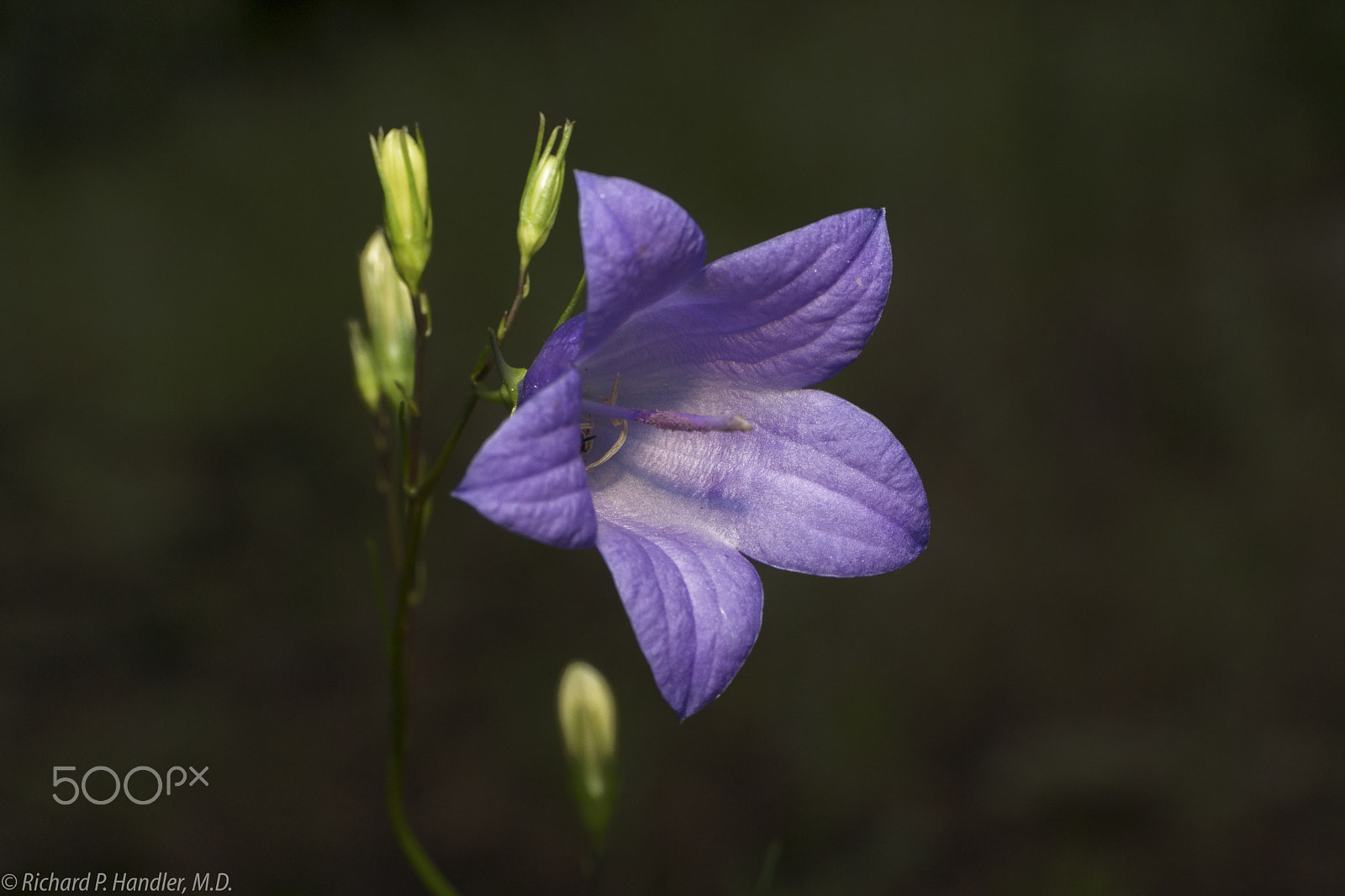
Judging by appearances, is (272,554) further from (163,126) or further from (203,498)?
(163,126)

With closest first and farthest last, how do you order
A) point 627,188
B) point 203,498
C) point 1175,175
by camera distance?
point 627,188
point 203,498
point 1175,175

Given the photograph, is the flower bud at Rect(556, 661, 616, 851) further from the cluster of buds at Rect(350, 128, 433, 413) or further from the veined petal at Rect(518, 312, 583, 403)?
the veined petal at Rect(518, 312, 583, 403)

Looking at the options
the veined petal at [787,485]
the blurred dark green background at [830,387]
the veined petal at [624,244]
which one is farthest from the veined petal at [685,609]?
the blurred dark green background at [830,387]

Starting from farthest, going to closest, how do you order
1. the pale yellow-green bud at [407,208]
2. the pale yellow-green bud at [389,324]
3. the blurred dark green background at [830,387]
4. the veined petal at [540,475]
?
the blurred dark green background at [830,387]
the pale yellow-green bud at [389,324]
the pale yellow-green bud at [407,208]
the veined petal at [540,475]

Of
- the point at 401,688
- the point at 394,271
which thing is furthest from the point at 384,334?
the point at 401,688

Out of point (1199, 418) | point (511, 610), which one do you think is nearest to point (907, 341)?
point (1199, 418)

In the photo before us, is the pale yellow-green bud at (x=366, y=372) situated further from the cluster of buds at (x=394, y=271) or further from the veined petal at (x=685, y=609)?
the veined petal at (x=685, y=609)
